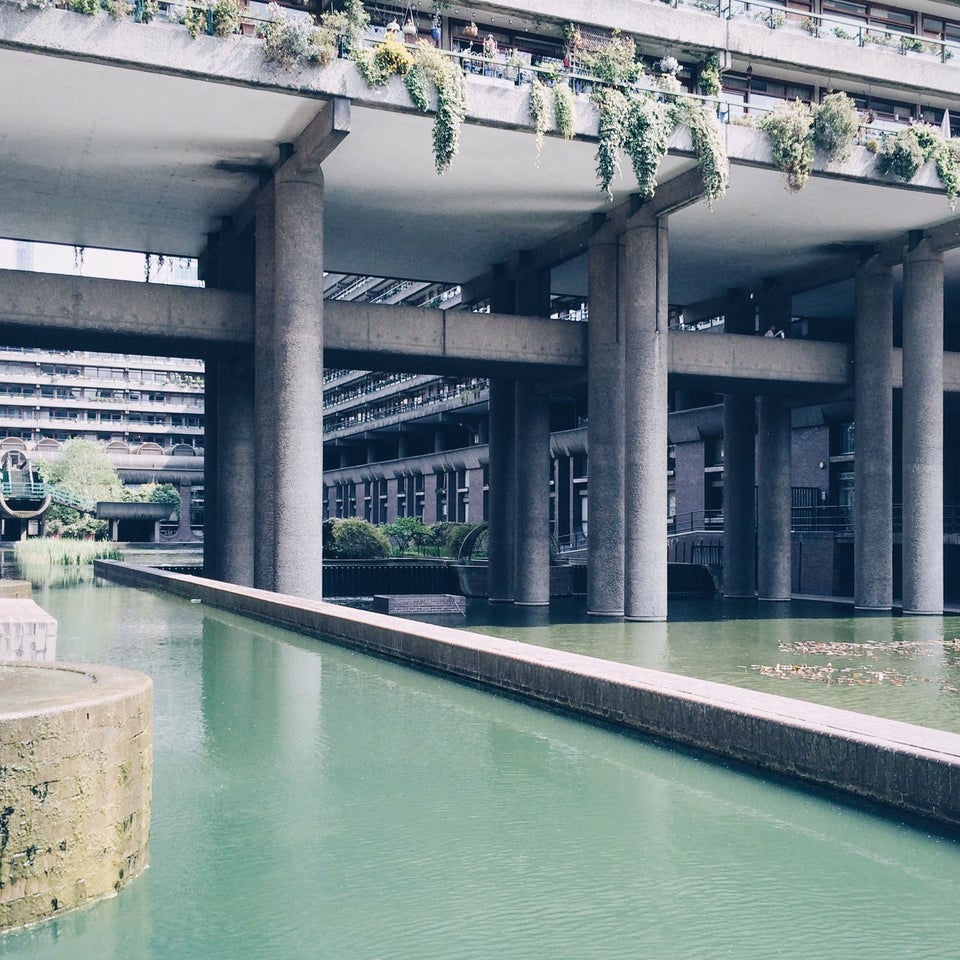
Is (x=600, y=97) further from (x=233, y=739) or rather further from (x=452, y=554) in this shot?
(x=452, y=554)

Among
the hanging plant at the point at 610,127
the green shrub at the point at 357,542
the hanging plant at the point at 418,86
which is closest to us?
the hanging plant at the point at 418,86

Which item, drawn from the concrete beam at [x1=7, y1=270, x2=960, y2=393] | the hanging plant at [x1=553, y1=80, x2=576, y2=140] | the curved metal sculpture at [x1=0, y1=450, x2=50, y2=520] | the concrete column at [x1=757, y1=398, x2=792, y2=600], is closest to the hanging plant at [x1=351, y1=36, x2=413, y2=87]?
the hanging plant at [x1=553, y1=80, x2=576, y2=140]

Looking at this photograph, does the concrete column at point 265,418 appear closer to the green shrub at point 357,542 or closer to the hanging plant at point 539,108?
the hanging plant at point 539,108

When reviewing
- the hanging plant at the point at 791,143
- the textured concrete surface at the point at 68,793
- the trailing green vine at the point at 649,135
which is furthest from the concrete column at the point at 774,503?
the textured concrete surface at the point at 68,793

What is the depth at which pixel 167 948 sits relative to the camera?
215 inches

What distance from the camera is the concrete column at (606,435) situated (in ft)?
85.3

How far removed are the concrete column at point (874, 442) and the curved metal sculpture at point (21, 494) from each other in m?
57.8

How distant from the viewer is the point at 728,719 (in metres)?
9.27

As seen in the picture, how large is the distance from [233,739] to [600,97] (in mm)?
15919

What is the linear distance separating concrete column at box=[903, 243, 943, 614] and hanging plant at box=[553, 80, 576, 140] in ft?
35.4

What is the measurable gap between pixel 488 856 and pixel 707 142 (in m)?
18.4

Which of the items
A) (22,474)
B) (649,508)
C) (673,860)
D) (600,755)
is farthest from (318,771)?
(22,474)

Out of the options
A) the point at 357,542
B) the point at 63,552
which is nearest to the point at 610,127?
the point at 357,542

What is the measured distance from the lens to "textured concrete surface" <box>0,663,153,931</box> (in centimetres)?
520
